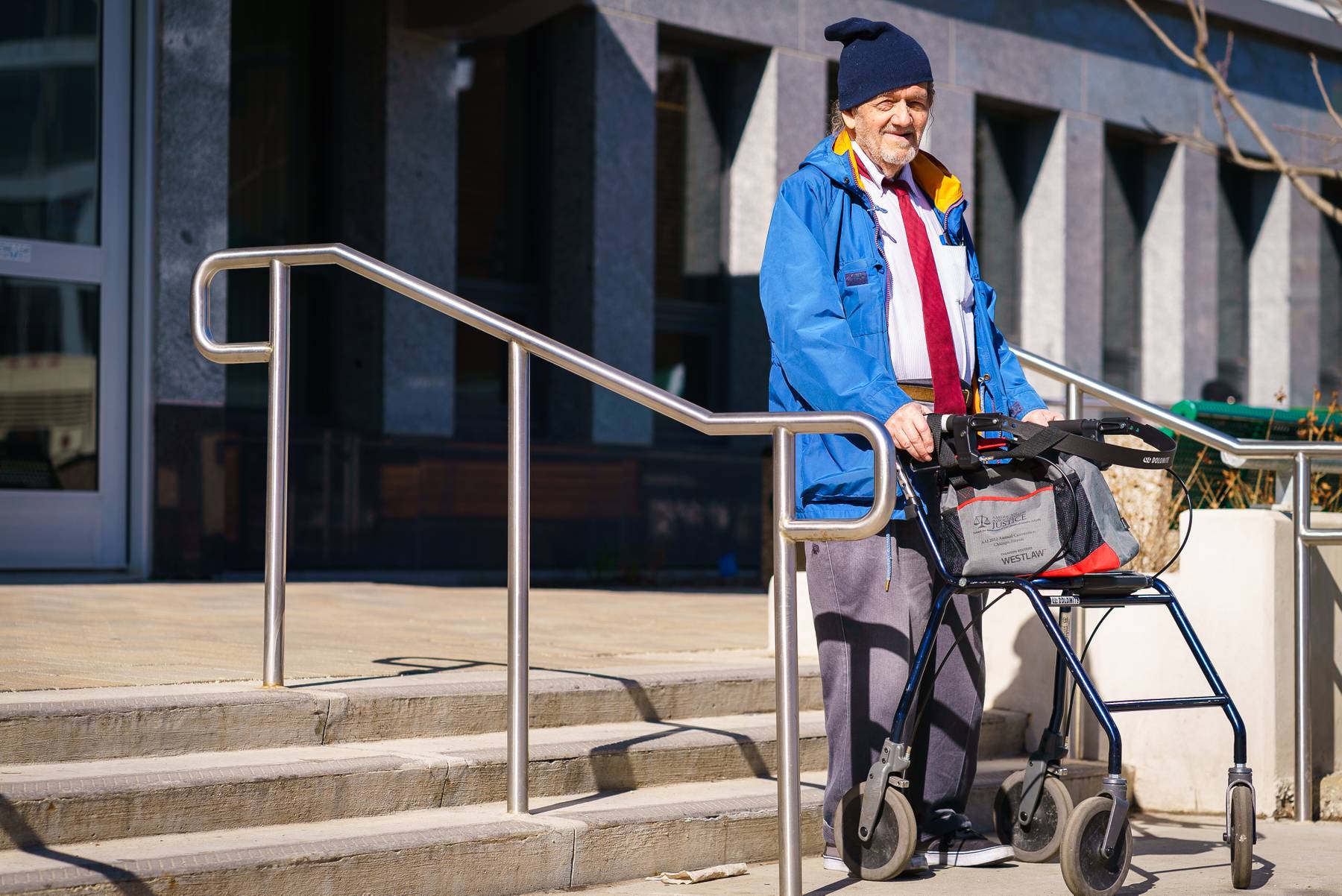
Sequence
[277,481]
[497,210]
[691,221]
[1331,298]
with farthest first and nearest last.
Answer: [1331,298]
[691,221]
[497,210]
[277,481]

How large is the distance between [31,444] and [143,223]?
1257mm

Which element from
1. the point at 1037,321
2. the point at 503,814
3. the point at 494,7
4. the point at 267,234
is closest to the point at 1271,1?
the point at 1037,321

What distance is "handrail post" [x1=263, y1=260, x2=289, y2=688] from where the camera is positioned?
169 inches

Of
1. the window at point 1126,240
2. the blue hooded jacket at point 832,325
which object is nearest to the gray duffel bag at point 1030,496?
the blue hooded jacket at point 832,325

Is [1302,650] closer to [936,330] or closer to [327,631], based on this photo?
[936,330]

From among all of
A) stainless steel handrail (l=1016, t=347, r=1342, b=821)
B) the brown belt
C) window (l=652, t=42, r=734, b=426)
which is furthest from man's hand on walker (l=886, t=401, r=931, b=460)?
window (l=652, t=42, r=734, b=426)

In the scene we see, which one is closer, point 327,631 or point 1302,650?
point 1302,650

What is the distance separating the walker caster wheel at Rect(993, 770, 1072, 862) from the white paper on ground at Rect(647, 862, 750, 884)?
2.15 ft

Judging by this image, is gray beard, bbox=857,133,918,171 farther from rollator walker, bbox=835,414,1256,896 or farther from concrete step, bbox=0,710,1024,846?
concrete step, bbox=0,710,1024,846

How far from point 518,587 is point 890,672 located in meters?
0.89

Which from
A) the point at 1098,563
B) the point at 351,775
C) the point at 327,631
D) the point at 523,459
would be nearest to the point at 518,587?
the point at 523,459

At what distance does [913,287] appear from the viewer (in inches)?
153

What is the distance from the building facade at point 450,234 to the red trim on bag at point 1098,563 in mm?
5767

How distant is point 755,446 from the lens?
12.2m
